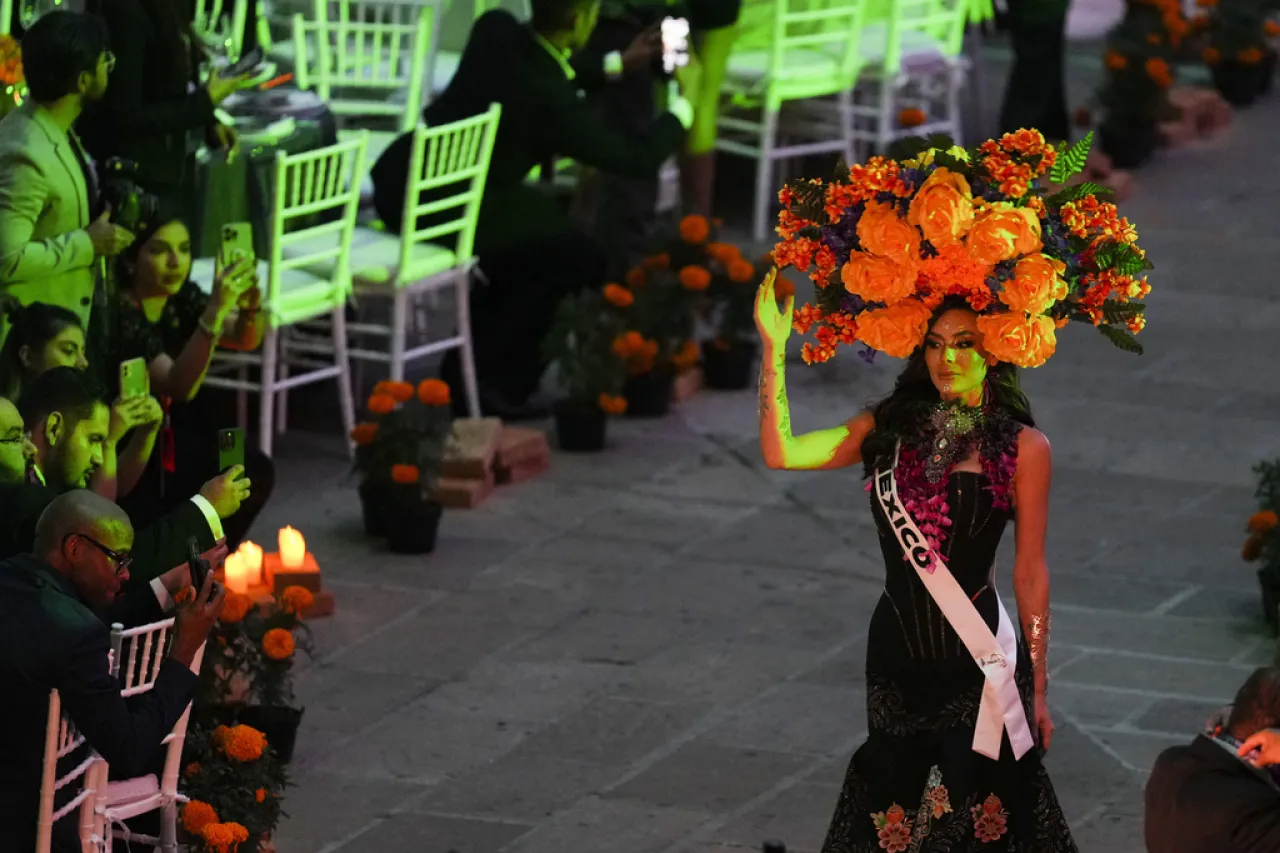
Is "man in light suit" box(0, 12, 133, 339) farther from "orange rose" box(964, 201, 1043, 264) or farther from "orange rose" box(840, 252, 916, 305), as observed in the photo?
"orange rose" box(964, 201, 1043, 264)

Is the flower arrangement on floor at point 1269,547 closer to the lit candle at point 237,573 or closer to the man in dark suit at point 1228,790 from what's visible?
the man in dark suit at point 1228,790

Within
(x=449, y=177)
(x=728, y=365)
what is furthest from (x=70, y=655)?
(x=728, y=365)

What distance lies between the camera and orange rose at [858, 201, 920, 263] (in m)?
3.90

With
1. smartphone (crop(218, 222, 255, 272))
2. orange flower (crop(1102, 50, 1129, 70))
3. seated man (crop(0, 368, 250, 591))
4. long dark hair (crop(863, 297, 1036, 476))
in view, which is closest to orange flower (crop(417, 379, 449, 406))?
smartphone (crop(218, 222, 255, 272))

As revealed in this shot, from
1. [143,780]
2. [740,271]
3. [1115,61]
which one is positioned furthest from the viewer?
[1115,61]

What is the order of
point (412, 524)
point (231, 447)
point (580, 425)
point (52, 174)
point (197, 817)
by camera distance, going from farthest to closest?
point (580, 425)
point (412, 524)
point (52, 174)
point (231, 447)
point (197, 817)

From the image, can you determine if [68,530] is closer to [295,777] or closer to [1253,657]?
[295,777]

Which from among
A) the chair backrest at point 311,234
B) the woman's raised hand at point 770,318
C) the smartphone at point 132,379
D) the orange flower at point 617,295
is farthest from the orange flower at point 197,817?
the orange flower at point 617,295

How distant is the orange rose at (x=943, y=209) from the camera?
3857mm

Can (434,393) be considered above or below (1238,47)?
above

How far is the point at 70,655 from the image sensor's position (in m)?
3.68

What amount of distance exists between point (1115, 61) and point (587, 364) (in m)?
4.47

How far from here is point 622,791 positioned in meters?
5.27

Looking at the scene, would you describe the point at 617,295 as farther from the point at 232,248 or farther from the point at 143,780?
the point at 143,780
